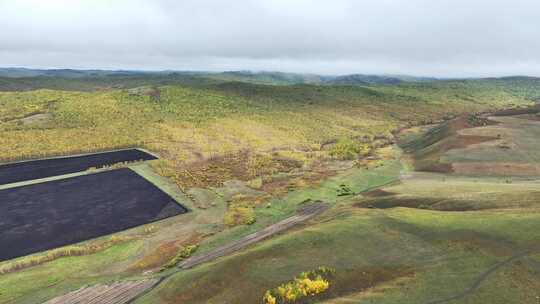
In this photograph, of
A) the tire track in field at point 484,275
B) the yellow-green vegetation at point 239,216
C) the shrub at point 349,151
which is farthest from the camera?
the shrub at point 349,151

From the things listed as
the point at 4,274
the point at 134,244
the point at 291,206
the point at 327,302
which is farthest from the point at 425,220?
the point at 4,274

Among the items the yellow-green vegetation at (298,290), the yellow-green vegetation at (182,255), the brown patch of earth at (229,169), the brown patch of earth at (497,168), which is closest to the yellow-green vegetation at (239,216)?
the yellow-green vegetation at (182,255)

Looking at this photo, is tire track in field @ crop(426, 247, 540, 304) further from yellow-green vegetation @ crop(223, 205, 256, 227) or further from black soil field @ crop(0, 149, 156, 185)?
black soil field @ crop(0, 149, 156, 185)

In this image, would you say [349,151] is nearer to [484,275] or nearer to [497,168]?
[497,168]

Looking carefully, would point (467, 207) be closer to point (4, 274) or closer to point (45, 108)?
point (4, 274)

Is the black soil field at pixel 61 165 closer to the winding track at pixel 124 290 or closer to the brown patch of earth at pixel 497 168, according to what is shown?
the winding track at pixel 124 290

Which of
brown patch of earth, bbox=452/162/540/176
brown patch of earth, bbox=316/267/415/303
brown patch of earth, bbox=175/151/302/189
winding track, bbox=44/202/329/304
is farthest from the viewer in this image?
brown patch of earth, bbox=175/151/302/189

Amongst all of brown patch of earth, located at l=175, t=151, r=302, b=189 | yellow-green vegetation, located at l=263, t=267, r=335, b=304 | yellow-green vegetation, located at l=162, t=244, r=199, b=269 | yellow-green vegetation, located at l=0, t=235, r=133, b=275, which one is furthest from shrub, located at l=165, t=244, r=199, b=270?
brown patch of earth, located at l=175, t=151, r=302, b=189

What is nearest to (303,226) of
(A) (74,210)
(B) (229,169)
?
(A) (74,210)
